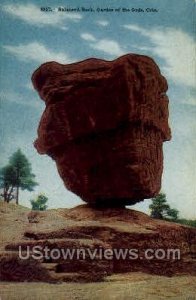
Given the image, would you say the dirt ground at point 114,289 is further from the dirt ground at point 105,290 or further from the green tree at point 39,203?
the green tree at point 39,203

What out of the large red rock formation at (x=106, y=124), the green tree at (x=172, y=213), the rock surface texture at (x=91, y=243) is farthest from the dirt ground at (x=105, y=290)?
the green tree at (x=172, y=213)

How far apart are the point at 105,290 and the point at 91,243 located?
117 centimetres

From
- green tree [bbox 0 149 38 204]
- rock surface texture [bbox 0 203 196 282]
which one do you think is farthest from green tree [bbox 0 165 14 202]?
rock surface texture [bbox 0 203 196 282]

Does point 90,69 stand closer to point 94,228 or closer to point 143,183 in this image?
point 143,183

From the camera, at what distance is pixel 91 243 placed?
888 centimetres

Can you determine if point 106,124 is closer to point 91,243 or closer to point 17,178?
point 91,243

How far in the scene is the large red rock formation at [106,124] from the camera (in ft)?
37.1

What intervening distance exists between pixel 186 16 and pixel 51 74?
381 cm

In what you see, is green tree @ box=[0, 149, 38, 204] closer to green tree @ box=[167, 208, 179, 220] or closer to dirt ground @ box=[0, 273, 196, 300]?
green tree @ box=[167, 208, 179, 220]

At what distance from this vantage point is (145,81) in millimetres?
11430


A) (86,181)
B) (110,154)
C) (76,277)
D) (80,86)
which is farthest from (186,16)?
(76,277)

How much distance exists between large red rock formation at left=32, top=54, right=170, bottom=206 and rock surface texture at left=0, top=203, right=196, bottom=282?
2.49 ft

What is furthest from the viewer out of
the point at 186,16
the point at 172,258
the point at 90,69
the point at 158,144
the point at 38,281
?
the point at 158,144

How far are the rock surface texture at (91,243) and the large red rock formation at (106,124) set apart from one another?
76cm
